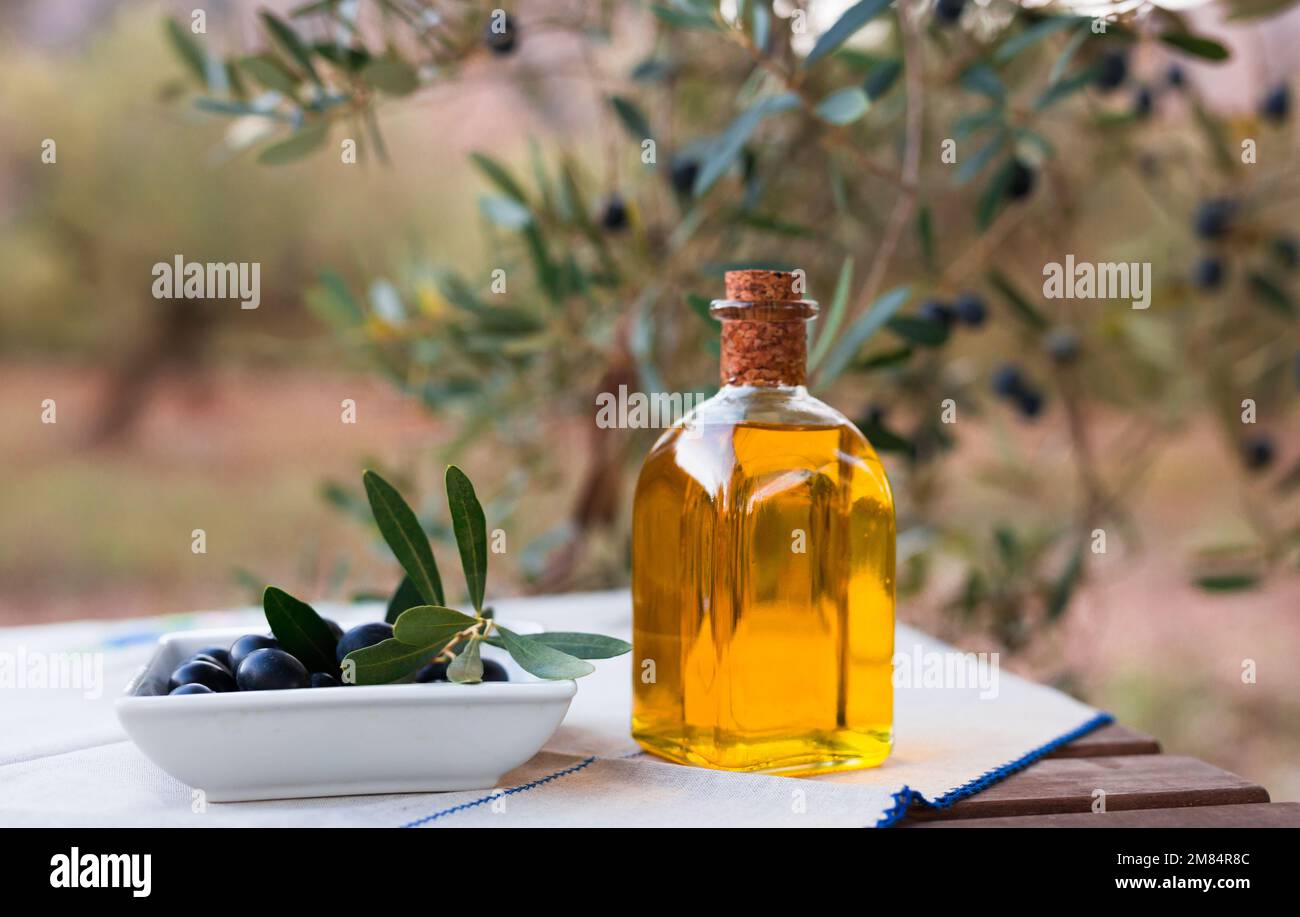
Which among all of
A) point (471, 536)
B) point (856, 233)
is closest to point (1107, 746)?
point (471, 536)

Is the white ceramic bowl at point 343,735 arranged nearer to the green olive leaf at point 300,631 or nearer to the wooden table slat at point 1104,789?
the green olive leaf at point 300,631

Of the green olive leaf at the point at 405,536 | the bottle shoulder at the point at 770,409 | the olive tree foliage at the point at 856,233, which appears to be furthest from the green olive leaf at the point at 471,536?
the olive tree foliage at the point at 856,233

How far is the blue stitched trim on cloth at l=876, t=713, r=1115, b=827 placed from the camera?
0.54 meters

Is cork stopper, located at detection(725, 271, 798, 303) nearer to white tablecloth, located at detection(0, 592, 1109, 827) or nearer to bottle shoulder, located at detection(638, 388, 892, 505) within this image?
bottle shoulder, located at detection(638, 388, 892, 505)

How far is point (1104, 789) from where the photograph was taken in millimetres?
594

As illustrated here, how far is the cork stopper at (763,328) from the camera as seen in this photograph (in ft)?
1.97

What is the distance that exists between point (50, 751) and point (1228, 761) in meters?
2.30

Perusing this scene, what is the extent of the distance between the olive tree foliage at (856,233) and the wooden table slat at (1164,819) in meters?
0.31

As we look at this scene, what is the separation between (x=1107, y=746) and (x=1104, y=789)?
0.28ft

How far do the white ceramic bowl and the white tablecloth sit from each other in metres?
0.01

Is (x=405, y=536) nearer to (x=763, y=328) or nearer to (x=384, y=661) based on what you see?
(x=384, y=661)
